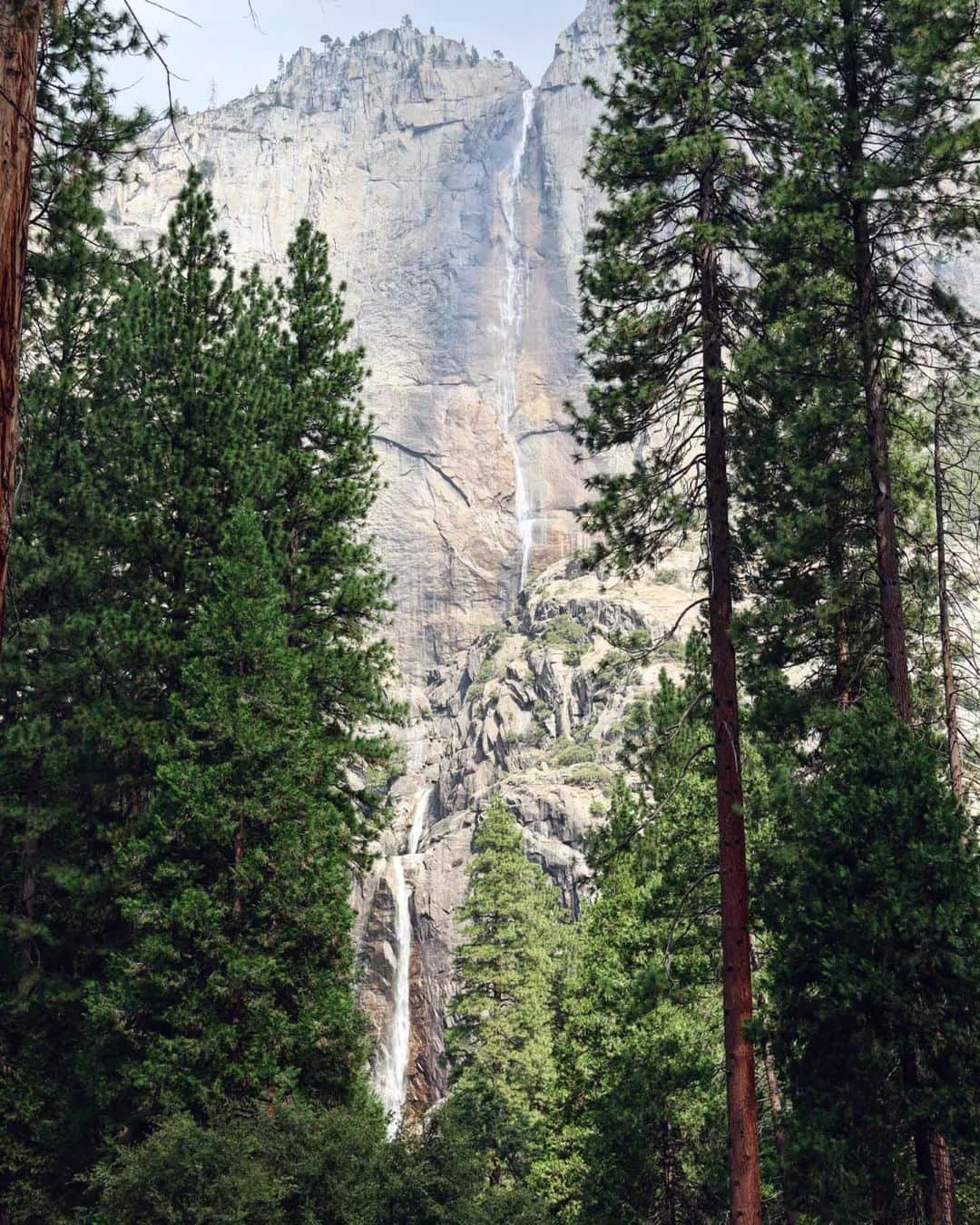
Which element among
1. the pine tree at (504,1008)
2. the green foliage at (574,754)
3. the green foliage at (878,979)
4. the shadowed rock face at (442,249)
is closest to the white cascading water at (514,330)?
the shadowed rock face at (442,249)

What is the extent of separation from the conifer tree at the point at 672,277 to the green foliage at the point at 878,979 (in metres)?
1.97

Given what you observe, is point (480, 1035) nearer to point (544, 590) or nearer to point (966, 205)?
point (966, 205)

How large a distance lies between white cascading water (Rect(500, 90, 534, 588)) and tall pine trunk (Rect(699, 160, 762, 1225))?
98.0 meters

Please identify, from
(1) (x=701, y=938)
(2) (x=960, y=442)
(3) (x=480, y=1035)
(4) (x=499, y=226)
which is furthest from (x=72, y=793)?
(4) (x=499, y=226)

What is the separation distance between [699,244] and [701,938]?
11725 mm

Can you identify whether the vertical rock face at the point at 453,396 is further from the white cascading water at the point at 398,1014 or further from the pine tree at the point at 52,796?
the pine tree at the point at 52,796

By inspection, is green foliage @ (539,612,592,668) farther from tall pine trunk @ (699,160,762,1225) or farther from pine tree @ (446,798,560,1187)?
tall pine trunk @ (699,160,762,1225)

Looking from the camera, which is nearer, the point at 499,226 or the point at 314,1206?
the point at 314,1206

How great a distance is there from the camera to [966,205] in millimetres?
13555

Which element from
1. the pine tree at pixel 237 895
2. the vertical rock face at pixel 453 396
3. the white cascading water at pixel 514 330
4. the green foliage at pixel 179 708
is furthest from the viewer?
the white cascading water at pixel 514 330

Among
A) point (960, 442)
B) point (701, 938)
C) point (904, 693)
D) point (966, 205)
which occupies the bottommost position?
point (701, 938)

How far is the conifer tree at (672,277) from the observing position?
528 inches

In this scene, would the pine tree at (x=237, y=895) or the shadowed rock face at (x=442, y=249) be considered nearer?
the pine tree at (x=237, y=895)

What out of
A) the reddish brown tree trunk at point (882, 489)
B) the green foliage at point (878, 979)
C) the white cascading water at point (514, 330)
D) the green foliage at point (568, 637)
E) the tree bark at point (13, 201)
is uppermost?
the white cascading water at point (514, 330)
